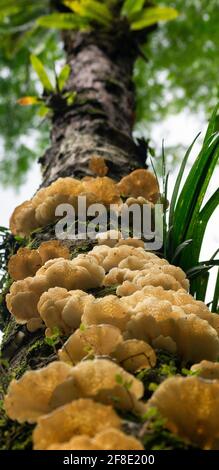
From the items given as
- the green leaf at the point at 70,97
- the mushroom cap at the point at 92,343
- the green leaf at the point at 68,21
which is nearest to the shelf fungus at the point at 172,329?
the mushroom cap at the point at 92,343

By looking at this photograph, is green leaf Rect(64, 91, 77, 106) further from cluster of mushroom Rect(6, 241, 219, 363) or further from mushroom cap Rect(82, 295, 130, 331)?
mushroom cap Rect(82, 295, 130, 331)

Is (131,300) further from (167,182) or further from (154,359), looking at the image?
(167,182)

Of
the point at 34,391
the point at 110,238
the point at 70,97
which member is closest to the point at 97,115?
the point at 70,97

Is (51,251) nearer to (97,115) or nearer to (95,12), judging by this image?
Result: (97,115)

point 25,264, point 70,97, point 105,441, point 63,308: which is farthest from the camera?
point 70,97

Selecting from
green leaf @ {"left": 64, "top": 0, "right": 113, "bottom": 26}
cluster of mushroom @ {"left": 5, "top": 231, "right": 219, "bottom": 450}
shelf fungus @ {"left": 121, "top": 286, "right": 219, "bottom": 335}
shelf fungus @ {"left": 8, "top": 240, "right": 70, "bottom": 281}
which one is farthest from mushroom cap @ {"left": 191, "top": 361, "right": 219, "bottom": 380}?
green leaf @ {"left": 64, "top": 0, "right": 113, "bottom": 26}

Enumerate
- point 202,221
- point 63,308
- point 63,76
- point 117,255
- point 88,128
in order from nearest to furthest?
1. point 63,308
2. point 117,255
3. point 202,221
4. point 88,128
5. point 63,76

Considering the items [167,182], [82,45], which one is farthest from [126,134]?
[82,45]
